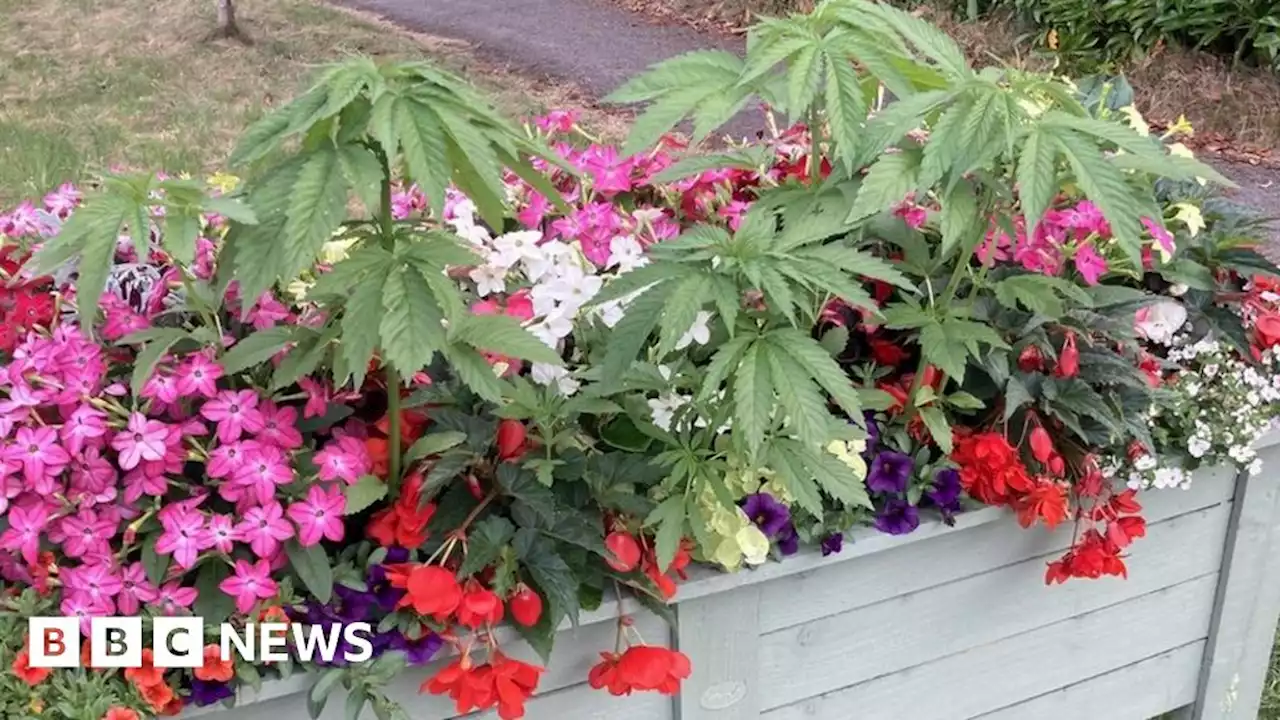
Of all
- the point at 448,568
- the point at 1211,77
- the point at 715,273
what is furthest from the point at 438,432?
the point at 1211,77

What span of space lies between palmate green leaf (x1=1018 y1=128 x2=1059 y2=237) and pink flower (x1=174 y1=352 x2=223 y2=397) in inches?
Result: 40.2

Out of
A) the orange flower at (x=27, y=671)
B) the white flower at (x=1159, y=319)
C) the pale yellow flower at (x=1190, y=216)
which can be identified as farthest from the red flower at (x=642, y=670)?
the pale yellow flower at (x=1190, y=216)

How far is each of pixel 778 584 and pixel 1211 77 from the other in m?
5.02

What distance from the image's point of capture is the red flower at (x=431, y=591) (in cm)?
160

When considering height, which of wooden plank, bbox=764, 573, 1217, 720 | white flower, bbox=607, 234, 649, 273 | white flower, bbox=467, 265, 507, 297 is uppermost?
white flower, bbox=607, 234, 649, 273

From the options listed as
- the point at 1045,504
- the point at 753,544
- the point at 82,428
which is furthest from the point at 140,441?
the point at 1045,504

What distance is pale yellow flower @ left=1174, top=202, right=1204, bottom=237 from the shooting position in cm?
218

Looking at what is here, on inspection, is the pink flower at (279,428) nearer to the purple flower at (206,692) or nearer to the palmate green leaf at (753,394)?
the purple flower at (206,692)

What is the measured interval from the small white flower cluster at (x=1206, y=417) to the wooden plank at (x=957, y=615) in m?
0.17

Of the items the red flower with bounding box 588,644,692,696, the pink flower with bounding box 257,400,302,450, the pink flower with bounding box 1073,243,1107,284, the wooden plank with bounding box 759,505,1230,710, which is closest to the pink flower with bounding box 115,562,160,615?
the pink flower with bounding box 257,400,302,450

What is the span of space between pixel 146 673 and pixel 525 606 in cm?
46

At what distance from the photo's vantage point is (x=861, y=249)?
2.11m

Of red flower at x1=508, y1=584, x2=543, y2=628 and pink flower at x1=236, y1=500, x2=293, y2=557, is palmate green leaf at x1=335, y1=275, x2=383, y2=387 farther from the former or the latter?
red flower at x1=508, y1=584, x2=543, y2=628

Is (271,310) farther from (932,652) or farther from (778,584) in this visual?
(932,652)
